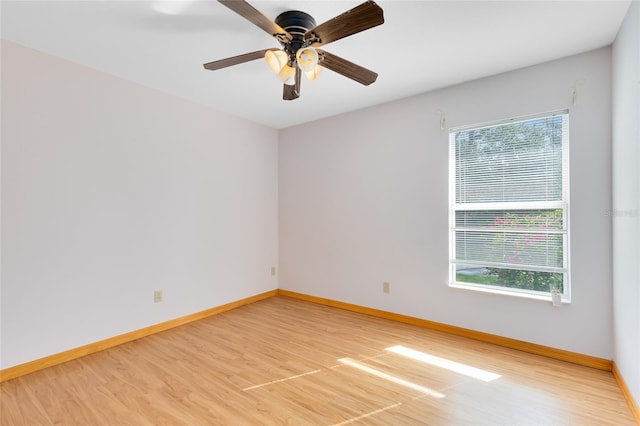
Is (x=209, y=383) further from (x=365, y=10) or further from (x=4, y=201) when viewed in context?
(x=365, y=10)

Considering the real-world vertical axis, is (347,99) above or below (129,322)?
above

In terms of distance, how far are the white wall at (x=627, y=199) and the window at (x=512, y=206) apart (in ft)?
1.16

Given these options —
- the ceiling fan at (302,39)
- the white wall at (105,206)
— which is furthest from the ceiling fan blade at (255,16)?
the white wall at (105,206)

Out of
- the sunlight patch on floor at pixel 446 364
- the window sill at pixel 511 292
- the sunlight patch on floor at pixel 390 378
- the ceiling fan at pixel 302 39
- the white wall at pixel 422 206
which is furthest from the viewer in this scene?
the window sill at pixel 511 292

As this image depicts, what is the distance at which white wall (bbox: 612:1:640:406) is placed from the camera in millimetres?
1794

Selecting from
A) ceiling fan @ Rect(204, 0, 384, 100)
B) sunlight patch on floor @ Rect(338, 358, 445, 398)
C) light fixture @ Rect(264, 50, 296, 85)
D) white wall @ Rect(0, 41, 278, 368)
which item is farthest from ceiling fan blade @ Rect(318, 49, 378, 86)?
sunlight patch on floor @ Rect(338, 358, 445, 398)

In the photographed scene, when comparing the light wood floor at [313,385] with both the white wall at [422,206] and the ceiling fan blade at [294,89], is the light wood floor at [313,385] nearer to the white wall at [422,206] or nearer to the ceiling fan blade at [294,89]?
the white wall at [422,206]

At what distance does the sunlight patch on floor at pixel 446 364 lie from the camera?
90.2 inches

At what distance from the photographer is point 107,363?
2516mm

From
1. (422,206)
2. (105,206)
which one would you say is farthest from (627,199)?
(105,206)

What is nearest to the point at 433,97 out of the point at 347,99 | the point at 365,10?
the point at 347,99

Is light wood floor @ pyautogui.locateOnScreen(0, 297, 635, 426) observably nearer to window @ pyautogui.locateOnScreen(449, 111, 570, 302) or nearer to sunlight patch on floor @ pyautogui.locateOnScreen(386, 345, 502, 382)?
sunlight patch on floor @ pyautogui.locateOnScreen(386, 345, 502, 382)

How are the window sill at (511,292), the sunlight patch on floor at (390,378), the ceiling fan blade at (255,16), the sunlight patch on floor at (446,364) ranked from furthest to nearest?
the window sill at (511,292), the sunlight patch on floor at (446,364), the sunlight patch on floor at (390,378), the ceiling fan blade at (255,16)

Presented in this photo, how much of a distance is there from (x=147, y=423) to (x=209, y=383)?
47 centimetres
